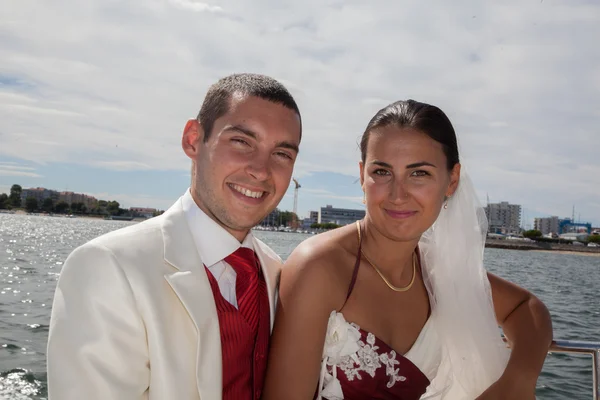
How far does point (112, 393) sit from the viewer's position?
1.66 metres

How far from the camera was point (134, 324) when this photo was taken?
1760 mm

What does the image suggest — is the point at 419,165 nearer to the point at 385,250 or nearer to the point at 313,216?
the point at 385,250

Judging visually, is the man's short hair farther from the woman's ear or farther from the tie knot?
the woman's ear

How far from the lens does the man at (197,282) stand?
1.67 meters

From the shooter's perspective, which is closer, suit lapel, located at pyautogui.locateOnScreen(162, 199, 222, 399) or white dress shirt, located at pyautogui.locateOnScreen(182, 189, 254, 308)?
suit lapel, located at pyautogui.locateOnScreen(162, 199, 222, 399)

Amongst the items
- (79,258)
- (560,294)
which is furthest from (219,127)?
(560,294)

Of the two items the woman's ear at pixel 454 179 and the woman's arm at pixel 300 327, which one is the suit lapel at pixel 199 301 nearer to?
the woman's arm at pixel 300 327

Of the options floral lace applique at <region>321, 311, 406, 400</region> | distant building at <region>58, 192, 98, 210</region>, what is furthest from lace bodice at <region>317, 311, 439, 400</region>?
distant building at <region>58, 192, 98, 210</region>

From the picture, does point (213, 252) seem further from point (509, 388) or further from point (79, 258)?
point (509, 388)

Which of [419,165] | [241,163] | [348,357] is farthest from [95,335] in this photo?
[419,165]

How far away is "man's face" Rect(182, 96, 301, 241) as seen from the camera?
2203 millimetres

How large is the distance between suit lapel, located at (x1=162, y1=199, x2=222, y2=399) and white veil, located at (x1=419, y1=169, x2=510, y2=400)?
1.52 meters

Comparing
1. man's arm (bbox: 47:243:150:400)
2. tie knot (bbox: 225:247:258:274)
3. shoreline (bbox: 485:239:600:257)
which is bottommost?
shoreline (bbox: 485:239:600:257)

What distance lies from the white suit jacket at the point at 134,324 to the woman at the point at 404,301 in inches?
21.8
